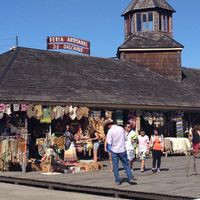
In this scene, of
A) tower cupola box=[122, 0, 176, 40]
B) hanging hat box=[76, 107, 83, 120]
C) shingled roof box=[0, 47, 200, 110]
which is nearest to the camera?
hanging hat box=[76, 107, 83, 120]

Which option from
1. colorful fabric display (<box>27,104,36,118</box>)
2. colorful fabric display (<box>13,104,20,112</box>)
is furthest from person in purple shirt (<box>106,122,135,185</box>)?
colorful fabric display (<box>13,104,20,112</box>)

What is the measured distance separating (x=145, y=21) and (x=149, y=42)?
2338 millimetres

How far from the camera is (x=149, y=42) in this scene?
102 ft

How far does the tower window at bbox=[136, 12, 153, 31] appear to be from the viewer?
32625 millimetres

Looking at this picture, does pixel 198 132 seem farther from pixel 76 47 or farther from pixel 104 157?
pixel 76 47

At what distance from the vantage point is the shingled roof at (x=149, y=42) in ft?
101

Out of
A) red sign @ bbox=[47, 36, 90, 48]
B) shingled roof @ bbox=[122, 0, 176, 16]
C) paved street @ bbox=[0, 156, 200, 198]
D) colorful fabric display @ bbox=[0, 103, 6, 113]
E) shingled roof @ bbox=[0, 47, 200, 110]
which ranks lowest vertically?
paved street @ bbox=[0, 156, 200, 198]

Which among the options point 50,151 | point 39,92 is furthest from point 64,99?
point 50,151

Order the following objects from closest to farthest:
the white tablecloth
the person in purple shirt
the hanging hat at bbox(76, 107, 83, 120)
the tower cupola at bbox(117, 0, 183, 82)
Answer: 1. the person in purple shirt
2. the hanging hat at bbox(76, 107, 83, 120)
3. the white tablecloth
4. the tower cupola at bbox(117, 0, 183, 82)

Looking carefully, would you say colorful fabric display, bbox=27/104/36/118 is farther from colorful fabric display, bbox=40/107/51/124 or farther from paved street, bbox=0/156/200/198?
paved street, bbox=0/156/200/198

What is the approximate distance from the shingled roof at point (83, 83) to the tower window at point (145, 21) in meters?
3.64

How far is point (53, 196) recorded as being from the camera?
11.9m

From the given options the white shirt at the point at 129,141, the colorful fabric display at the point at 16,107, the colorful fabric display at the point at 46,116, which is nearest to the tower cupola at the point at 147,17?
the colorful fabric display at the point at 46,116

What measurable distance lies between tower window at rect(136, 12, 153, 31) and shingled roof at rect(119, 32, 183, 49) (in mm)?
698
